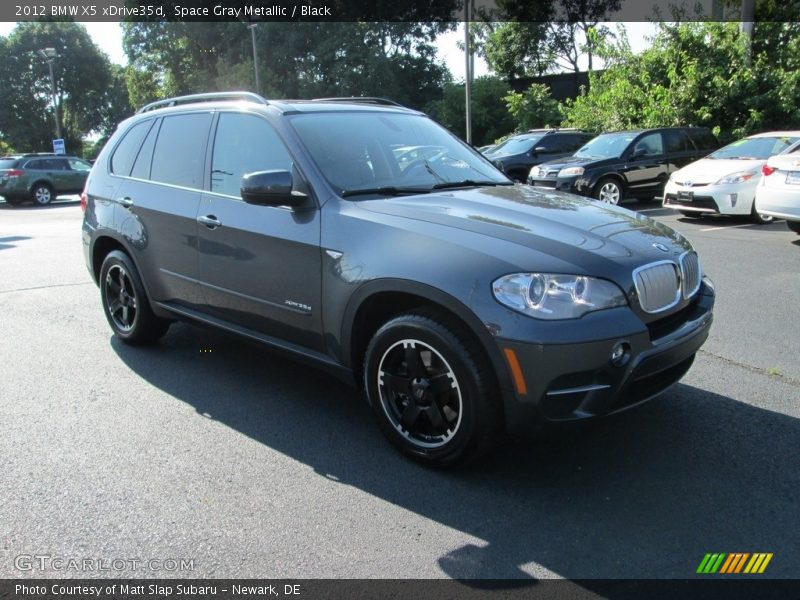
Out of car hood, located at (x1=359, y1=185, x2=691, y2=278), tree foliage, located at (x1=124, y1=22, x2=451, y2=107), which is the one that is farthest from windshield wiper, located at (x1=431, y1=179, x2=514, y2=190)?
tree foliage, located at (x1=124, y1=22, x2=451, y2=107)

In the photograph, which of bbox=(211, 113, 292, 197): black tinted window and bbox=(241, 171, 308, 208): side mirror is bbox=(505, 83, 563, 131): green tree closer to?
bbox=(211, 113, 292, 197): black tinted window

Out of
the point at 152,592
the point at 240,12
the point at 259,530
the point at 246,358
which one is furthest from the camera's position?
the point at 240,12

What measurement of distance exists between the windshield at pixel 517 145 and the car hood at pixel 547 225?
13214mm

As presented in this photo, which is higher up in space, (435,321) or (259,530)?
(435,321)

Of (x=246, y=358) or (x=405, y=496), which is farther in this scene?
(x=246, y=358)

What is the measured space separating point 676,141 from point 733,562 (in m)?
13.4

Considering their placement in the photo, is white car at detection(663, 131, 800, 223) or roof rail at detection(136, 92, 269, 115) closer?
roof rail at detection(136, 92, 269, 115)

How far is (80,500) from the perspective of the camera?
3.18 m

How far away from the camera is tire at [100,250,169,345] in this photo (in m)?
5.15

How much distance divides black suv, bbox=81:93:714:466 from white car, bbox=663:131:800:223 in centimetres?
779

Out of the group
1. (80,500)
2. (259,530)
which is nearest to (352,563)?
(259,530)

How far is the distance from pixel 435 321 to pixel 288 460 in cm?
109

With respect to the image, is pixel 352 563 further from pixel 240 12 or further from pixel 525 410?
pixel 240 12

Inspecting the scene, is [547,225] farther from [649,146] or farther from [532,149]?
[532,149]
